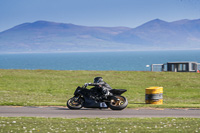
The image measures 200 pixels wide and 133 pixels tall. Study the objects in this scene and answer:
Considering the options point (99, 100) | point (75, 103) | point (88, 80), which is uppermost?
point (88, 80)

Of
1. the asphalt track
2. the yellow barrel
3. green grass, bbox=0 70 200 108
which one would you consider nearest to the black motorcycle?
the asphalt track

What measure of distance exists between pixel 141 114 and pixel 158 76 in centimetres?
2255

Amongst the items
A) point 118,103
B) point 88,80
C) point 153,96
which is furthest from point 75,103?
point 88,80

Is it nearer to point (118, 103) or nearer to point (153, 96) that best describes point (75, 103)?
point (118, 103)

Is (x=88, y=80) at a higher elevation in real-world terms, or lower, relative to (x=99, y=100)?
higher

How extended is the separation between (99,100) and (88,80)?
57.1ft

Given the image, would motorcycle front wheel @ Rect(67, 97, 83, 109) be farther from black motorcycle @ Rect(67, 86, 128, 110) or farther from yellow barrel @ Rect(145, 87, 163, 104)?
yellow barrel @ Rect(145, 87, 163, 104)

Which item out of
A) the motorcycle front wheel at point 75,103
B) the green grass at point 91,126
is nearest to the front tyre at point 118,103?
the motorcycle front wheel at point 75,103

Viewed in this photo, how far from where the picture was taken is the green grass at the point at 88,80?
25.3 metres

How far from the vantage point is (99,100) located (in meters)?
16.7

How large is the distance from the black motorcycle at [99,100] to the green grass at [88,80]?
251 inches

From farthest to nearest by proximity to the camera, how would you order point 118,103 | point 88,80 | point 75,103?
point 88,80
point 75,103
point 118,103

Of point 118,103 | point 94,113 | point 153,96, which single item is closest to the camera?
point 94,113

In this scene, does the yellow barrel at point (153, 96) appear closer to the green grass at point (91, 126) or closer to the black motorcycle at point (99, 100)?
the black motorcycle at point (99, 100)
